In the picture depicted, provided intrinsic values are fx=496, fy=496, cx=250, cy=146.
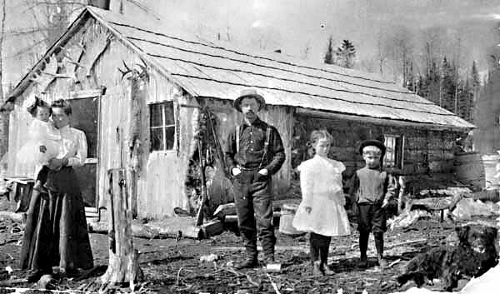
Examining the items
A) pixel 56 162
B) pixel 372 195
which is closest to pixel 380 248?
pixel 372 195

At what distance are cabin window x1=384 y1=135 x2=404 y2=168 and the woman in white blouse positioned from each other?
2.50 meters

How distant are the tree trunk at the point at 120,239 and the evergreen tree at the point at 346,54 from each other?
1927 mm

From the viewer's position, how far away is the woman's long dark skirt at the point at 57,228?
4133mm

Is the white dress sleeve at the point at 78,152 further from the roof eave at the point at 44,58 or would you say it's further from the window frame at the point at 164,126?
the roof eave at the point at 44,58

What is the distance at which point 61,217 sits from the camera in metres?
4.16

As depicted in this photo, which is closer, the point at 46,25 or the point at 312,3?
the point at 312,3

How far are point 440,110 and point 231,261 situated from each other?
2.07m

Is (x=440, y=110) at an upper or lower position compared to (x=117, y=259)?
upper

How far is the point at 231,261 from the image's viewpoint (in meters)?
3.83

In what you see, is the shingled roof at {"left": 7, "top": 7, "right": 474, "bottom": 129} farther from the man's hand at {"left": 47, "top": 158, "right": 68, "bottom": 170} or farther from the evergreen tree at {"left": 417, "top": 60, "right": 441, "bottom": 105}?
the man's hand at {"left": 47, "top": 158, "right": 68, "bottom": 170}

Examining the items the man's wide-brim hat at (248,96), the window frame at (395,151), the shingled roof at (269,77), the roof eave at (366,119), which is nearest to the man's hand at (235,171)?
the man's wide-brim hat at (248,96)

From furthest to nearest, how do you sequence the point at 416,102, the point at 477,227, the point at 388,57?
the point at 416,102
the point at 388,57
the point at 477,227

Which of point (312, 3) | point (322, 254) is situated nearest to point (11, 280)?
point (322, 254)

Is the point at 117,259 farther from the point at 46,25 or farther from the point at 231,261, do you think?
the point at 46,25
